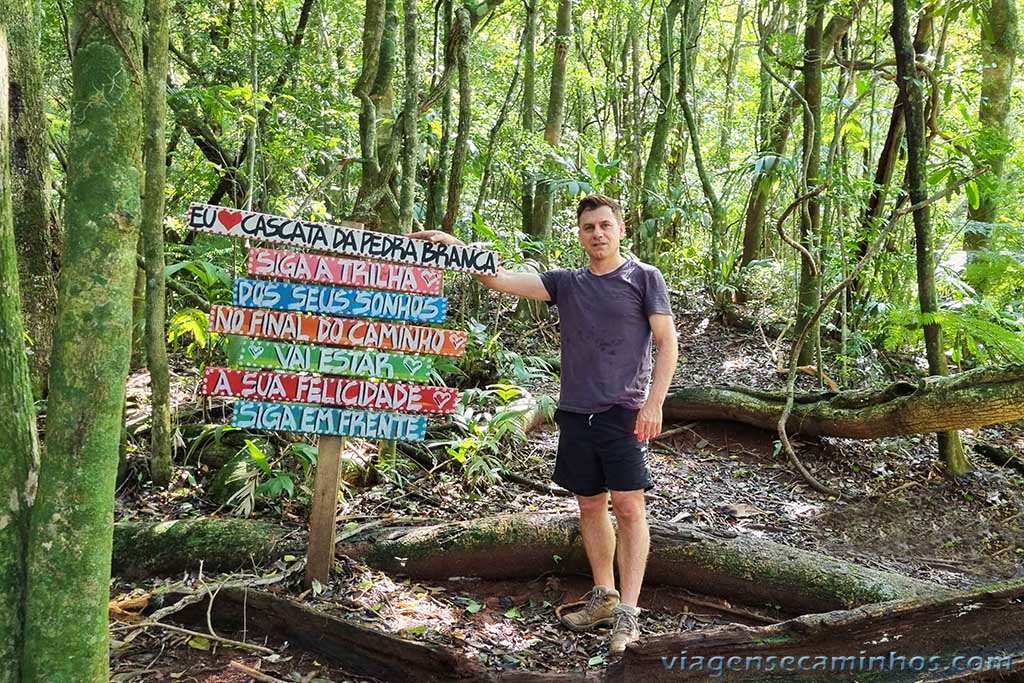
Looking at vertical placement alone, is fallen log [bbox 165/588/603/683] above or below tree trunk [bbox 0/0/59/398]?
below

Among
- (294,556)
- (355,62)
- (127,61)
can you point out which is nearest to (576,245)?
(355,62)

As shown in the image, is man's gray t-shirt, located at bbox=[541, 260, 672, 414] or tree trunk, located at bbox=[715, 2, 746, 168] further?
tree trunk, located at bbox=[715, 2, 746, 168]

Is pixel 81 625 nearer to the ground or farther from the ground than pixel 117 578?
farther from the ground

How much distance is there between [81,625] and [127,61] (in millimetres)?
1742

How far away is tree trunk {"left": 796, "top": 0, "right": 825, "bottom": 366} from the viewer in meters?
7.60

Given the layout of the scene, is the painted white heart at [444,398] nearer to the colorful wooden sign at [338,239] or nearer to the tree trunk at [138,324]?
the colorful wooden sign at [338,239]

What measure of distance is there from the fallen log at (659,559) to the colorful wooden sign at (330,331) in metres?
1.10

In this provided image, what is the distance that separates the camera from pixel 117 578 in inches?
149

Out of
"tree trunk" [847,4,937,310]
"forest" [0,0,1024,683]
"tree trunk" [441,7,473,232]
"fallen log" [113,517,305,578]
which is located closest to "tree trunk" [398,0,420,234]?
"forest" [0,0,1024,683]

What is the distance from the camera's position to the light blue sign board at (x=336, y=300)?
135 inches

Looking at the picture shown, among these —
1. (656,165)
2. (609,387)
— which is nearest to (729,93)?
(656,165)

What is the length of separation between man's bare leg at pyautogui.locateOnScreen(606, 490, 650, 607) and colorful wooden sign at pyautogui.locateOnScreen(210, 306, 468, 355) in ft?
3.56

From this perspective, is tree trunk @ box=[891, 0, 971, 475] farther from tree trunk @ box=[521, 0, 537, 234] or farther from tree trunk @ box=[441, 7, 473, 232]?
tree trunk @ box=[521, 0, 537, 234]

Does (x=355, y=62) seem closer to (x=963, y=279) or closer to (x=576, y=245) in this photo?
(x=576, y=245)
